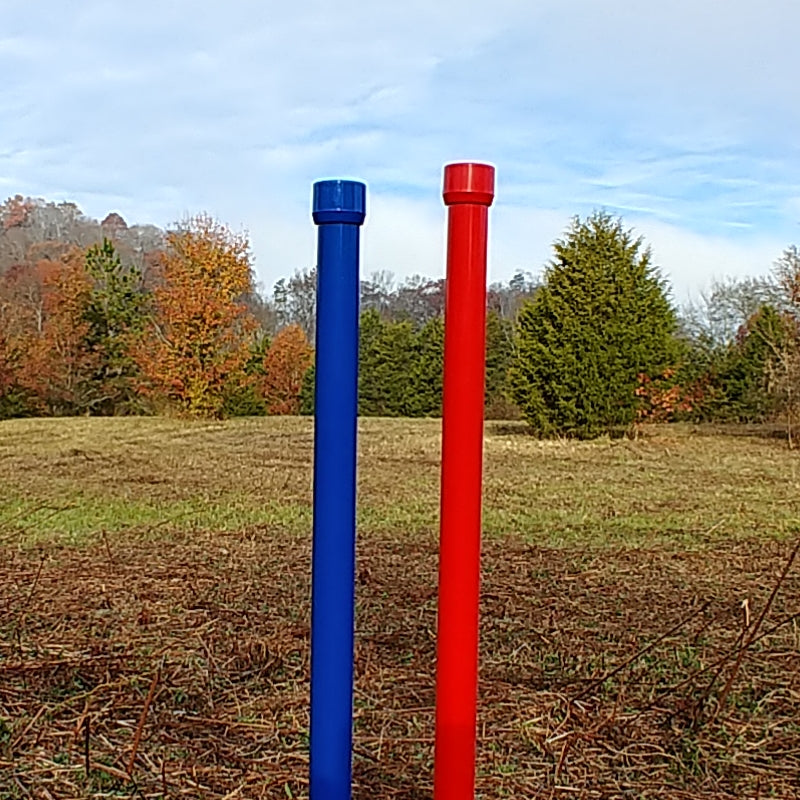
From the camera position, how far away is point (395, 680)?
10.5 feet

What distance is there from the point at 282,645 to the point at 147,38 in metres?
5.56

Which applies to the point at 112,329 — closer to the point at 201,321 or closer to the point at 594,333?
the point at 201,321

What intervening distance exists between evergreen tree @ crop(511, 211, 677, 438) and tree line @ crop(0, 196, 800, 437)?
0.8 inches

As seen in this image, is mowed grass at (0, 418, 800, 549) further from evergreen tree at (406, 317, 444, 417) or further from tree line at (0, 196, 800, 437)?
evergreen tree at (406, 317, 444, 417)

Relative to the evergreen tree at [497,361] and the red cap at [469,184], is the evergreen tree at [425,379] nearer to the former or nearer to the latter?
the evergreen tree at [497,361]

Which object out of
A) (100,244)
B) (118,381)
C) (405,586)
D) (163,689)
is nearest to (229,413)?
(118,381)

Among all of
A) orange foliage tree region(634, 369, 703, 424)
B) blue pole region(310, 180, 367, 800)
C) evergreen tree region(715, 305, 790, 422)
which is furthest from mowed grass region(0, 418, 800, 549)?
blue pole region(310, 180, 367, 800)

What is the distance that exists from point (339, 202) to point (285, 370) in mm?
18585

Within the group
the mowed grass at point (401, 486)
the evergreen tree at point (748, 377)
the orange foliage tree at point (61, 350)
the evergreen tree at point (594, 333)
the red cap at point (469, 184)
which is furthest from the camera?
the orange foliage tree at point (61, 350)

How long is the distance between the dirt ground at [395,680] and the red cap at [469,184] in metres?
1.29

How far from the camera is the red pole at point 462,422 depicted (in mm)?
1623

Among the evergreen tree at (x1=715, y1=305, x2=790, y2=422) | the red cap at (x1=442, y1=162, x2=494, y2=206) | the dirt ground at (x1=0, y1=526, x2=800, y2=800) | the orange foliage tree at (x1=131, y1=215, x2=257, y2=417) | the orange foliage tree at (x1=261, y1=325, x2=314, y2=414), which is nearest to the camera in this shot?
the red cap at (x1=442, y1=162, x2=494, y2=206)

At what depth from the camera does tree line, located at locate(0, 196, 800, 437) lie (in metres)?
13.6

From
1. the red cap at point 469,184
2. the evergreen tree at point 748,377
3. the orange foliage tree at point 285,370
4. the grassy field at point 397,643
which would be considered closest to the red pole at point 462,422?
the red cap at point 469,184
